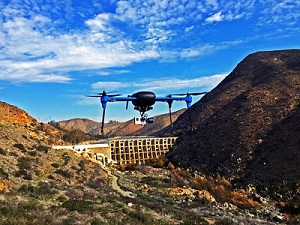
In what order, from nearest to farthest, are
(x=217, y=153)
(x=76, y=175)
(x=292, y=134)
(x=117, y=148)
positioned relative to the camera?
(x=76, y=175)
(x=292, y=134)
(x=217, y=153)
(x=117, y=148)

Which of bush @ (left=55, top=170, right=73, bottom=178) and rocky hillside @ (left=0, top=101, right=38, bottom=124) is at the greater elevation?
rocky hillside @ (left=0, top=101, right=38, bottom=124)

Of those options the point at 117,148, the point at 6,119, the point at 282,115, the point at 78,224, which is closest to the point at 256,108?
the point at 282,115

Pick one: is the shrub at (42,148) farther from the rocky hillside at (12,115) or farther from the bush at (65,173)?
the rocky hillside at (12,115)

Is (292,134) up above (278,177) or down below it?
above

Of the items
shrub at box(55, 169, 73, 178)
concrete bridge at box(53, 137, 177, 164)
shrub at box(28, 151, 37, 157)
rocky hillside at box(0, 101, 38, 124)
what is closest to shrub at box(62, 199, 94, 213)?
shrub at box(55, 169, 73, 178)

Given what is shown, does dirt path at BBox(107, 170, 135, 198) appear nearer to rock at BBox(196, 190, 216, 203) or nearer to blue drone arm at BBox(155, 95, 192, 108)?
Result: rock at BBox(196, 190, 216, 203)

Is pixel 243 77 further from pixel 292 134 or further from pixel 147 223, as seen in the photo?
pixel 147 223

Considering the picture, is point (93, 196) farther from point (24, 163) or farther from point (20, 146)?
point (20, 146)

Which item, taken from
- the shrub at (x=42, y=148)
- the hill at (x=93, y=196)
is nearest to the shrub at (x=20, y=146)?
the hill at (x=93, y=196)
